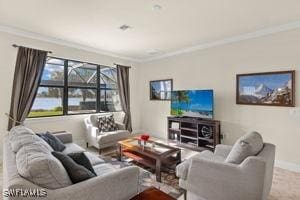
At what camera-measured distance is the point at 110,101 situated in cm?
553

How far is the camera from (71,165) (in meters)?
1.49

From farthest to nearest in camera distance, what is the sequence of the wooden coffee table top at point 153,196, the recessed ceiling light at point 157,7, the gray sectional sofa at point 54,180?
the recessed ceiling light at point 157,7
the wooden coffee table top at point 153,196
the gray sectional sofa at point 54,180

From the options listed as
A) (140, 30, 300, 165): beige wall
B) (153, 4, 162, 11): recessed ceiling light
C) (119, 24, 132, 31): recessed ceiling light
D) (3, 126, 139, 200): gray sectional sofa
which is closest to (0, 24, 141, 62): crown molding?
(119, 24, 132, 31): recessed ceiling light

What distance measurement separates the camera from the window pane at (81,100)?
15.1 feet

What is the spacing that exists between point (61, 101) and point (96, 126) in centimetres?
109

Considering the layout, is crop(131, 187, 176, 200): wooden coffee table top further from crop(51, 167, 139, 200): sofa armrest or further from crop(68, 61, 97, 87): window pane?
crop(68, 61, 97, 87): window pane

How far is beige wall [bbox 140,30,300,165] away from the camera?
3264 millimetres

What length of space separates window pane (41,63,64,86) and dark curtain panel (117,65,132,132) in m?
1.64

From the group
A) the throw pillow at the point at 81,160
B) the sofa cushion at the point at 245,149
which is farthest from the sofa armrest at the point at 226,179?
the throw pillow at the point at 81,160

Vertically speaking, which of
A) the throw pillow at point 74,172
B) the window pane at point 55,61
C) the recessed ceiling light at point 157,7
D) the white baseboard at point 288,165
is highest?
the recessed ceiling light at point 157,7

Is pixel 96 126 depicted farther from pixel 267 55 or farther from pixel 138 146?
pixel 267 55

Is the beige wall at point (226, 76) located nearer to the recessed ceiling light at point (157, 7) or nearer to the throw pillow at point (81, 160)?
the recessed ceiling light at point (157, 7)

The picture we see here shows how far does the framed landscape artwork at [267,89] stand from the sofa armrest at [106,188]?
3140mm

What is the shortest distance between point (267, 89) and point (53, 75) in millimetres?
4765
